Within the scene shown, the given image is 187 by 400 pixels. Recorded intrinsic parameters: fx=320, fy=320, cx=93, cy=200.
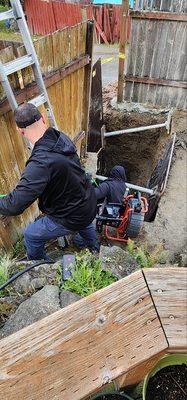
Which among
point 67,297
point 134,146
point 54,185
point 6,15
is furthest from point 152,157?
point 67,297

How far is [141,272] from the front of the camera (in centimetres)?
115

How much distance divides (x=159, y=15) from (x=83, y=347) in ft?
22.8

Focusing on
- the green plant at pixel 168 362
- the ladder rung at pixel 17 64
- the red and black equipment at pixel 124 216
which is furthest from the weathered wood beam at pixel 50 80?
the green plant at pixel 168 362

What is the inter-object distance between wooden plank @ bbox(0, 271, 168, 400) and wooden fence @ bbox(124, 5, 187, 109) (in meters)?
6.79

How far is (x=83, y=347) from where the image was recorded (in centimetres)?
106

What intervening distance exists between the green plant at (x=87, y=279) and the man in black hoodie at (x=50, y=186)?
990 mm

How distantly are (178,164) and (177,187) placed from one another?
0.74 metres

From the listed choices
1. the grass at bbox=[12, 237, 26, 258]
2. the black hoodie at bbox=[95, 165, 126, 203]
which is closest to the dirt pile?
the black hoodie at bbox=[95, 165, 126, 203]

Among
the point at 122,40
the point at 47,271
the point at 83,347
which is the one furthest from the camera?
the point at 122,40

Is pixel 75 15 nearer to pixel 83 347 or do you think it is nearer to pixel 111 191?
pixel 111 191

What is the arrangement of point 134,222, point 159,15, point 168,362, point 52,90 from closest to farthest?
1. point 168,362
2. point 52,90
3. point 134,222
4. point 159,15

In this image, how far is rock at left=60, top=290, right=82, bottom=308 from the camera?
1.88 metres

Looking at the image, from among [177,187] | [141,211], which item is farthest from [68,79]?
[177,187]

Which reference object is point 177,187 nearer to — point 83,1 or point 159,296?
point 159,296
